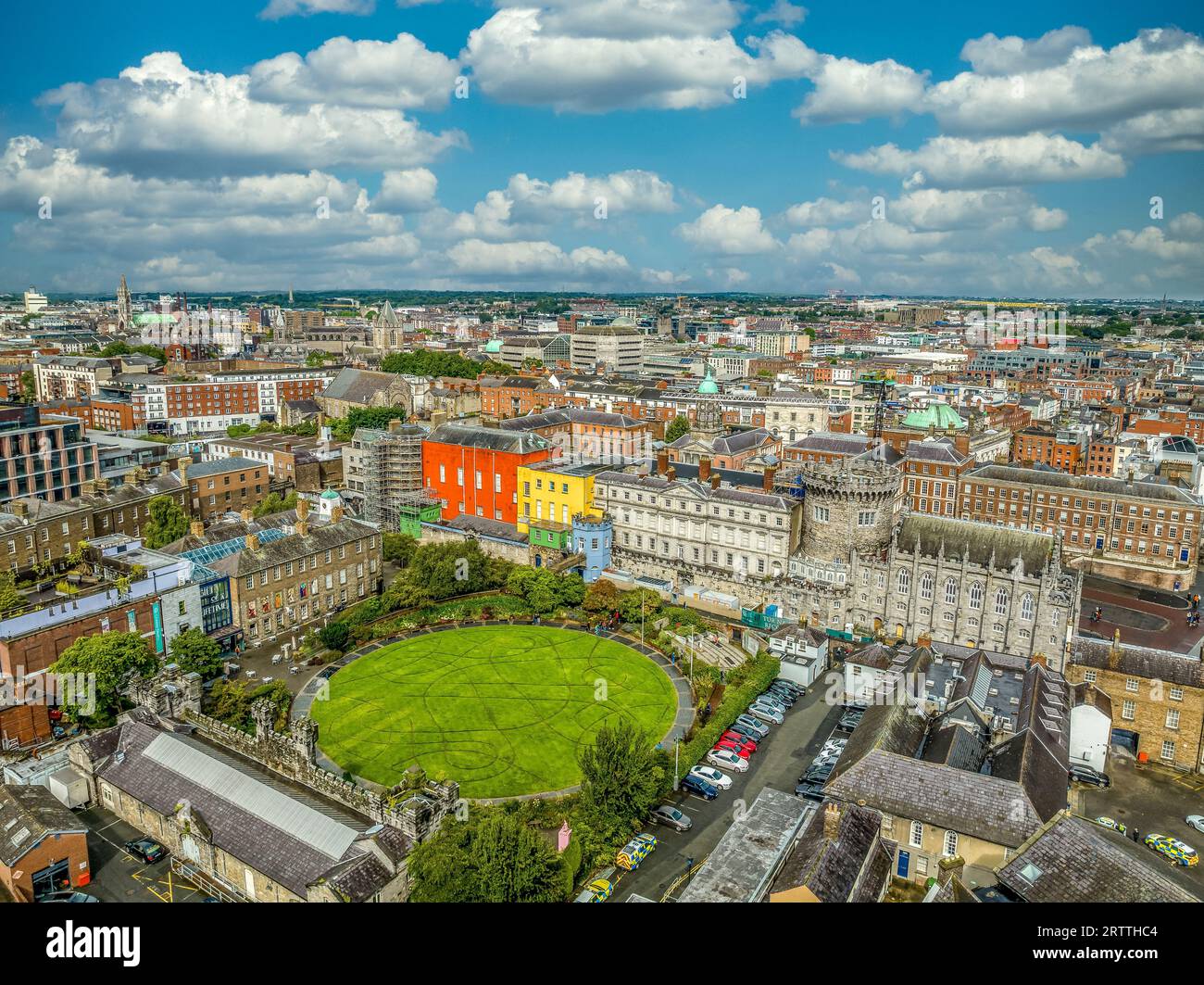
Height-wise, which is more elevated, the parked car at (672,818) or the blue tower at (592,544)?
the blue tower at (592,544)

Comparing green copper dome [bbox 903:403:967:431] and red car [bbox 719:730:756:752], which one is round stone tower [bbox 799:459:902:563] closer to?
red car [bbox 719:730:756:752]

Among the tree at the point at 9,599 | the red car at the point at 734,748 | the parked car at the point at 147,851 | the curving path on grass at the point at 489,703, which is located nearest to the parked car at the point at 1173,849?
the red car at the point at 734,748

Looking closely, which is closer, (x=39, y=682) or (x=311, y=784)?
(x=311, y=784)

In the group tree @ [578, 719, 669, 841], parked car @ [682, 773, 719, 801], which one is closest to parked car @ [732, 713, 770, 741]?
parked car @ [682, 773, 719, 801]

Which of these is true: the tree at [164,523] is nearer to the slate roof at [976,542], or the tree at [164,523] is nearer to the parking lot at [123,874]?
the parking lot at [123,874]

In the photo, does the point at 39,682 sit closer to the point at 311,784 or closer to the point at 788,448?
the point at 311,784

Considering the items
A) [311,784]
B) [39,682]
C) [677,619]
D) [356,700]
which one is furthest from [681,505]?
[39,682]
